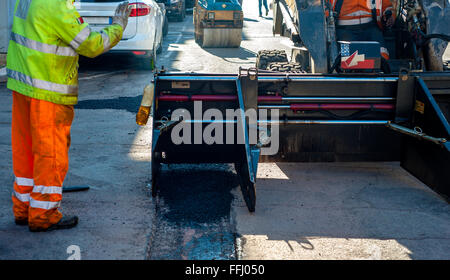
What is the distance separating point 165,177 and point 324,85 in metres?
1.70

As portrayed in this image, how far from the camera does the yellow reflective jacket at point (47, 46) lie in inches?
158

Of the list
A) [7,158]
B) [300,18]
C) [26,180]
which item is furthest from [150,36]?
[26,180]

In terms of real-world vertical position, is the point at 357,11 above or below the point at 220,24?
above

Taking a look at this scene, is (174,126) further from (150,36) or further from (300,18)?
(150,36)

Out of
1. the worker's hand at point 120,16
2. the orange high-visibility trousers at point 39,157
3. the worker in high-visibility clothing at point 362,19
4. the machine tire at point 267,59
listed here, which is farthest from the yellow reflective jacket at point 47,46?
the machine tire at point 267,59

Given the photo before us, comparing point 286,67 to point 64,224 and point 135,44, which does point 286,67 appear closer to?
point 135,44

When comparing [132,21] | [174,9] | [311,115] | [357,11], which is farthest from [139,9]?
[174,9]

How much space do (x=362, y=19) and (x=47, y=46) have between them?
417 cm

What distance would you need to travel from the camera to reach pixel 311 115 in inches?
221

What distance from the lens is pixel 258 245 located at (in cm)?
408

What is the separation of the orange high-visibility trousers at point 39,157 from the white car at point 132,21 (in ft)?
19.2

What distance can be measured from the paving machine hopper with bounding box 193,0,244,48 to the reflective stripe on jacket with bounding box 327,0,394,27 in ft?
27.8

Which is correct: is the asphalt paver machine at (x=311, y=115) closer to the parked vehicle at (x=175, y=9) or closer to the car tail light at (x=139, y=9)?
the car tail light at (x=139, y=9)
